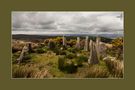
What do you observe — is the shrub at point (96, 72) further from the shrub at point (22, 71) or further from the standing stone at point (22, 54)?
the standing stone at point (22, 54)

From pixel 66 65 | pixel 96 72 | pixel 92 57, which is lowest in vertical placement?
pixel 96 72

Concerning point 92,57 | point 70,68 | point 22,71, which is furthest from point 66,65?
point 22,71

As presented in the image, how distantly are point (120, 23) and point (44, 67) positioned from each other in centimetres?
131

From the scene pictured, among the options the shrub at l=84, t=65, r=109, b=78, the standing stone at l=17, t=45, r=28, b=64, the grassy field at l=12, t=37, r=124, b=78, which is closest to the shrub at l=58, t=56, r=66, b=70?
the grassy field at l=12, t=37, r=124, b=78

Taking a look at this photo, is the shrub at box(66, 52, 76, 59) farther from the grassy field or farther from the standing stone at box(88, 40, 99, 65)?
the standing stone at box(88, 40, 99, 65)

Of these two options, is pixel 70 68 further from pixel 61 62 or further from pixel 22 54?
pixel 22 54

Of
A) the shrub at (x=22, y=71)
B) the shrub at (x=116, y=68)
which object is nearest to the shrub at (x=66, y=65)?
the shrub at (x=22, y=71)

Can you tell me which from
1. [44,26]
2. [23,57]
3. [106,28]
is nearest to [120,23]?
[106,28]

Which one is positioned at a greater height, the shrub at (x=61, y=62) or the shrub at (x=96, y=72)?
the shrub at (x=61, y=62)

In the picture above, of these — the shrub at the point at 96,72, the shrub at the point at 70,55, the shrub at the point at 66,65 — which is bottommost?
the shrub at the point at 96,72

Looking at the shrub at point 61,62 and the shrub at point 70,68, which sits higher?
the shrub at point 61,62

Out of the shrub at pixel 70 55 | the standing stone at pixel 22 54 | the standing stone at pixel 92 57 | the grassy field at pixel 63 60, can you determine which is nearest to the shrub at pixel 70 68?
the grassy field at pixel 63 60

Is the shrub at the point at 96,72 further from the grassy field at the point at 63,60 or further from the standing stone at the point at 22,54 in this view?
the standing stone at the point at 22,54

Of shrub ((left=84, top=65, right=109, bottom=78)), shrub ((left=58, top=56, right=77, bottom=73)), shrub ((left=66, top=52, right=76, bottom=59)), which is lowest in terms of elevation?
shrub ((left=84, top=65, right=109, bottom=78))
